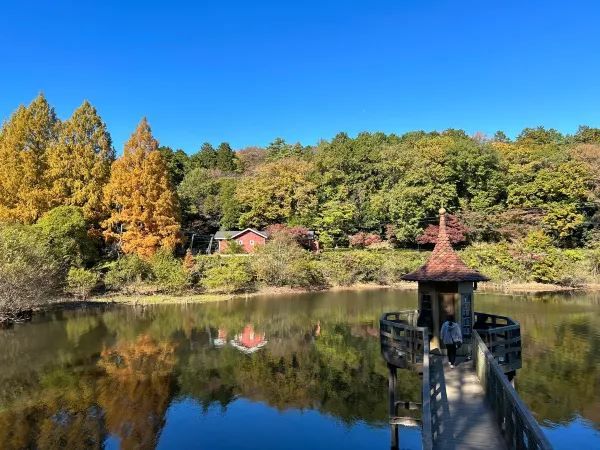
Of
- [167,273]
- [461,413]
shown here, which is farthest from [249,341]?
[461,413]

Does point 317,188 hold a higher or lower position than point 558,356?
higher

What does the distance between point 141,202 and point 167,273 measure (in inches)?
252

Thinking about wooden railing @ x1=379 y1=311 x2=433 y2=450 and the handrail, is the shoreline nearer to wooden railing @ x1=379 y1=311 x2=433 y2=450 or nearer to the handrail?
wooden railing @ x1=379 y1=311 x2=433 y2=450

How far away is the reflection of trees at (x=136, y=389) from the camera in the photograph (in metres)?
14.2

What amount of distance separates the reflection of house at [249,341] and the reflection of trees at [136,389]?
321 cm

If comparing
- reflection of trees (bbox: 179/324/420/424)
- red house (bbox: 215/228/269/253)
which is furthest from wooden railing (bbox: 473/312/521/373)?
red house (bbox: 215/228/269/253)

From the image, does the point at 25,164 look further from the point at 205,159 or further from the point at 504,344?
the point at 205,159

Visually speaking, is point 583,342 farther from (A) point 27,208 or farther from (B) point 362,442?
(A) point 27,208

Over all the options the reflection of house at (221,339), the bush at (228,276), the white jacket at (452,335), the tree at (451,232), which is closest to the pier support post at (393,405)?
the white jacket at (452,335)

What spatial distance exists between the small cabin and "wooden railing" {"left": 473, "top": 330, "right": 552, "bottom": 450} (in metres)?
2.69

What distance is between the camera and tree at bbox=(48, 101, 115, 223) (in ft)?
134

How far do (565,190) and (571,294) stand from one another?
14127 mm

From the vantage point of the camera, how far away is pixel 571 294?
39.8 meters

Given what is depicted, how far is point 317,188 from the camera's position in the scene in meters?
59.3
